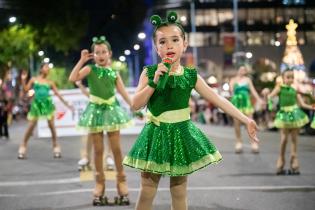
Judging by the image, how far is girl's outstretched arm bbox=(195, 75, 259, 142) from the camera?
5.04 m

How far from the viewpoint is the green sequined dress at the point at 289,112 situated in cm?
974

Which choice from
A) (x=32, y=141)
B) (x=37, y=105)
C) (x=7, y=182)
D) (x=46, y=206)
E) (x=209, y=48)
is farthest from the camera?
(x=209, y=48)

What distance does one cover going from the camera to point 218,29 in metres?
85.2

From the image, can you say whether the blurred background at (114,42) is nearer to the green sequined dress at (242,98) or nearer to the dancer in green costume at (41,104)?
the dancer in green costume at (41,104)

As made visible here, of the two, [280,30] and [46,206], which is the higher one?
[280,30]

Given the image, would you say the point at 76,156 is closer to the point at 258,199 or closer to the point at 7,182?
the point at 7,182

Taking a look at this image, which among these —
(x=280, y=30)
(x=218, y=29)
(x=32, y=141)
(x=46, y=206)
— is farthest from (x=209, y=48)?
(x=46, y=206)

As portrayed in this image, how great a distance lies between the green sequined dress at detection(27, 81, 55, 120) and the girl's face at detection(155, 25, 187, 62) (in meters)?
8.36

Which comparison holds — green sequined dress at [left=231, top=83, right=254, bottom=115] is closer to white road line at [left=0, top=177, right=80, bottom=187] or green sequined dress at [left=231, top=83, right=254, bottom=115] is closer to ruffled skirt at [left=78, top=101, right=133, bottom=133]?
white road line at [left=0, top=177, right=80, bottom=187]

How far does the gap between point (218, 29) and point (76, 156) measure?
7391 centimetres

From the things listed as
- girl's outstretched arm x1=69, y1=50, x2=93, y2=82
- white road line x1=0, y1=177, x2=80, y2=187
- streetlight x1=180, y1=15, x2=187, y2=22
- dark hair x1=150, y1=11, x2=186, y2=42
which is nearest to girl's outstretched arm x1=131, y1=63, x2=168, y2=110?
dark hair x1=150, y1=11, x2=186, y2=42

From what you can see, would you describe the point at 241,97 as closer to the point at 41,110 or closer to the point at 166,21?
the point at 41,110

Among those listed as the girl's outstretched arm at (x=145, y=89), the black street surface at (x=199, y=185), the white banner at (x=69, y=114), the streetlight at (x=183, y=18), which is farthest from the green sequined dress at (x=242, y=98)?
the streetlight at (x=183, y=18)

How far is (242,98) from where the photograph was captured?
13.6 meters
